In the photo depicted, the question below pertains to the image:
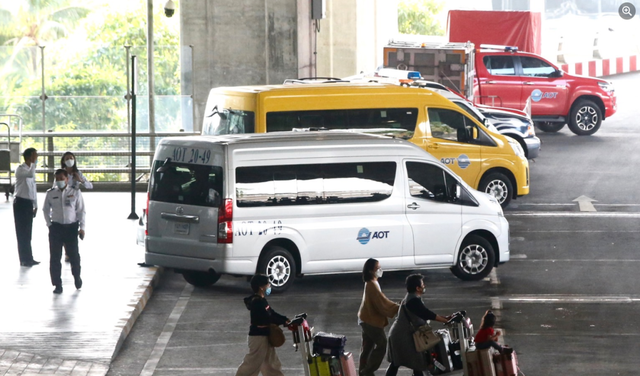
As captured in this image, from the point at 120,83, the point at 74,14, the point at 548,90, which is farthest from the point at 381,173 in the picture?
the point at 74,14

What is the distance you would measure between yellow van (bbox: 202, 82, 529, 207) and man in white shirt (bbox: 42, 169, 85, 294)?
4.00 meters

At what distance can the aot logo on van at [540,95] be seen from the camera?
27.3 meters

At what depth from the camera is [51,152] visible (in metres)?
24.1

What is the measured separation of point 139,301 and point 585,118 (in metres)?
17.6

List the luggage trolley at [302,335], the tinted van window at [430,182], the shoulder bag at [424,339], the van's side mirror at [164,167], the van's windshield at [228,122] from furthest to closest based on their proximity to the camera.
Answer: the van's windshield at [228,122] < the tinted van window at [430,182] < the van's side mirror at [164,167] < the shoulder bag at [424,339] < the luggage trolley at [302,335]

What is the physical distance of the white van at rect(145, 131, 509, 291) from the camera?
1344cm

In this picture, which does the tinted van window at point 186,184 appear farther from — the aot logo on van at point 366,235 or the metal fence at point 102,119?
the metal fence at point 102,119

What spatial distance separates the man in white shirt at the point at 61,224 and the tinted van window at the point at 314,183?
6.72ft

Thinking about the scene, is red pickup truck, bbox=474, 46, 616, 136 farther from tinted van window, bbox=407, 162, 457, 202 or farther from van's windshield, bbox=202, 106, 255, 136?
tinted van window, bbox=407, 162, 457, 202

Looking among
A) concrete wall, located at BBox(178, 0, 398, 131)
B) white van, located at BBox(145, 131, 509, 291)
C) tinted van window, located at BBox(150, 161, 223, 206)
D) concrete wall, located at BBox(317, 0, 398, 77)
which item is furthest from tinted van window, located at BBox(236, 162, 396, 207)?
concrete wall, located at BBox(317, 0, 398, 77)

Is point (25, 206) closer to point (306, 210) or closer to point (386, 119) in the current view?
point (306, 210)

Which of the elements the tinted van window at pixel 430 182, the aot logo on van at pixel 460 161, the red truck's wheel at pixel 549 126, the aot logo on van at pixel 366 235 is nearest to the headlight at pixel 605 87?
the red truck's wheel at pixel 549 126

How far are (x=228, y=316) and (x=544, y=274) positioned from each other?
15.3ft

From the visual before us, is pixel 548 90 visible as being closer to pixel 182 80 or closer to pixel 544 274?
pixel 182 80
